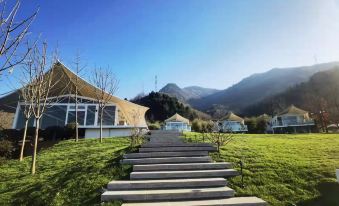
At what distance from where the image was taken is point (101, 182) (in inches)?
301

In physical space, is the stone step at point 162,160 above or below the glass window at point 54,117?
below

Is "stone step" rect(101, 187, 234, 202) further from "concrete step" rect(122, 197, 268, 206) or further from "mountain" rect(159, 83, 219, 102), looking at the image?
"mountain" rect(159, 83, 219, 102)

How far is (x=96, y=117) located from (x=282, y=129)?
4282 cm

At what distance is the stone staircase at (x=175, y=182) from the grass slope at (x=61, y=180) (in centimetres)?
52

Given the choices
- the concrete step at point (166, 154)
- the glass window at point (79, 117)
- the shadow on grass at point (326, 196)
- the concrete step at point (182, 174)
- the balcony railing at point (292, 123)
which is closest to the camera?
the shadow on grass at point (326, 196)

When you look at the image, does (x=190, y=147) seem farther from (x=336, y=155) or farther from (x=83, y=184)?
(x=336, y=155)

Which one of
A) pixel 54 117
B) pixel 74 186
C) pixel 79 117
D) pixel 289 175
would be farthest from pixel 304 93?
pixel 74 186

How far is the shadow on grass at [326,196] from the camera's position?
250 inches

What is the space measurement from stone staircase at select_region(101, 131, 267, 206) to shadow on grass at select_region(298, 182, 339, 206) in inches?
51.4

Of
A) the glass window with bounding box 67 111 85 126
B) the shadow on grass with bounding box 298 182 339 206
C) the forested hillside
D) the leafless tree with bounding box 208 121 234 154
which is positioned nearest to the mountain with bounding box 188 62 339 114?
the forested hillside

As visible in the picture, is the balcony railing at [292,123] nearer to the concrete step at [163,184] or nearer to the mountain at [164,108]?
the mountain at [164,108]

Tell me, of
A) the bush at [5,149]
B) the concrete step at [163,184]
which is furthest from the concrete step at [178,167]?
the bush at [5,149]

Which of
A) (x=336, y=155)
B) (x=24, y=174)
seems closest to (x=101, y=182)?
(x=24, y=174)

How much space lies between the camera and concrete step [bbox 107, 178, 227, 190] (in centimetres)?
709
